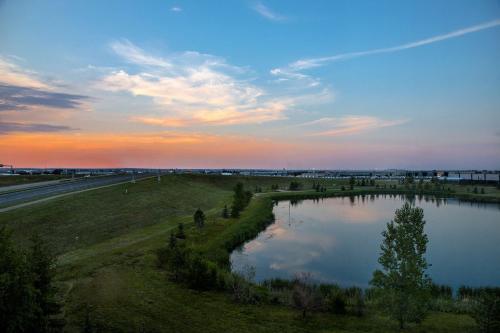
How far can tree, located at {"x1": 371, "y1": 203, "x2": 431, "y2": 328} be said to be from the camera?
73.8 ft

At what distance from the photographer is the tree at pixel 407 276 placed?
73.8ft

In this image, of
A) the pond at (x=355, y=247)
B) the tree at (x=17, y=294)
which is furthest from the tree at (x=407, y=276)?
the tree at (x=17, y=294)

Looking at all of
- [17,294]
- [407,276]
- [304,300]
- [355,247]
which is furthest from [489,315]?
[355,247]

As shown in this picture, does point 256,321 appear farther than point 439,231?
No

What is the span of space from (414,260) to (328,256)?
89.8 ft

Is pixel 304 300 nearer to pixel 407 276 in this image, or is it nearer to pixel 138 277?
pixel 407 276

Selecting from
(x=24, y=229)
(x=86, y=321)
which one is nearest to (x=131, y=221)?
(x=24, y=229)

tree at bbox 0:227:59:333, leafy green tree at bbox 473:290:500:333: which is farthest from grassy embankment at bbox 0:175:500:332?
tree at bbox 0:227:59:333

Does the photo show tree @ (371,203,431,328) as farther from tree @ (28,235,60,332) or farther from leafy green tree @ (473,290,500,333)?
tree @ (28,235,60,332)

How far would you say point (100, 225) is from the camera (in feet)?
177

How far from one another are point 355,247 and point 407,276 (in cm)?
3298

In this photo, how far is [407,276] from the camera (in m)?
22.8

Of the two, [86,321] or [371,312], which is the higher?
[86,321]

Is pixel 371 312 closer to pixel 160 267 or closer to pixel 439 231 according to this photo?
pixel 160 267
